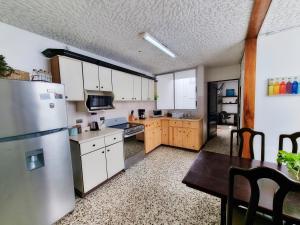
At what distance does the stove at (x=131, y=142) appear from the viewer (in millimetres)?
2969

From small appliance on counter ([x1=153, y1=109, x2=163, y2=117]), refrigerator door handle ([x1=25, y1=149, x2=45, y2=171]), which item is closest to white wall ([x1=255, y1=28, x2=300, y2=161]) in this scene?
small appliance on counter ([x1=153, y1=109, x2=163, y2=117])

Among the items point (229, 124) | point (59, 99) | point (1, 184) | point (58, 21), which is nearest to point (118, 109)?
A: point (59, 99)

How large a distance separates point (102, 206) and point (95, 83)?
2115mm

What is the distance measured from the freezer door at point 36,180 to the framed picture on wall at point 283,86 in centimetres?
338

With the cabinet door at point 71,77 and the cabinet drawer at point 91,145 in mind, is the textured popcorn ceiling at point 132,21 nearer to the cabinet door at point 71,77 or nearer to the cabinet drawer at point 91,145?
the cabinet door at point 71,77

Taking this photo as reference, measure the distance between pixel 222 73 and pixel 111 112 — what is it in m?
3.75

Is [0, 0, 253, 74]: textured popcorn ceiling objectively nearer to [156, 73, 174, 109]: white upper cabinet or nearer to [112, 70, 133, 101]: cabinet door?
[112, 70, 133, 101]: cabinet door

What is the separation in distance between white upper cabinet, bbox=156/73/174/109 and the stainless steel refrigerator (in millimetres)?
3785

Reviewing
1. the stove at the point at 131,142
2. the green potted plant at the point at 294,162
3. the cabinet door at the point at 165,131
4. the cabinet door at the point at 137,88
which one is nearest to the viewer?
the green potted plant at the point at 294,162

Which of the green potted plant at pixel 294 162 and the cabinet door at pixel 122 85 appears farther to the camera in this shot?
the cabinet door at pixel 122 85

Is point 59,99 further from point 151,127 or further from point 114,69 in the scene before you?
point 151,127

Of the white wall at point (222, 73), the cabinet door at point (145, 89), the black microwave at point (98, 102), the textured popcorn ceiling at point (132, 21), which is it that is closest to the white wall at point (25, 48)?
the textured popcorn ceiling at point (132, 21)

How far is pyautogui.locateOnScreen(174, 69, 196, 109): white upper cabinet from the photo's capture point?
4478 millimetres

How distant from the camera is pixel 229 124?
7.72m
